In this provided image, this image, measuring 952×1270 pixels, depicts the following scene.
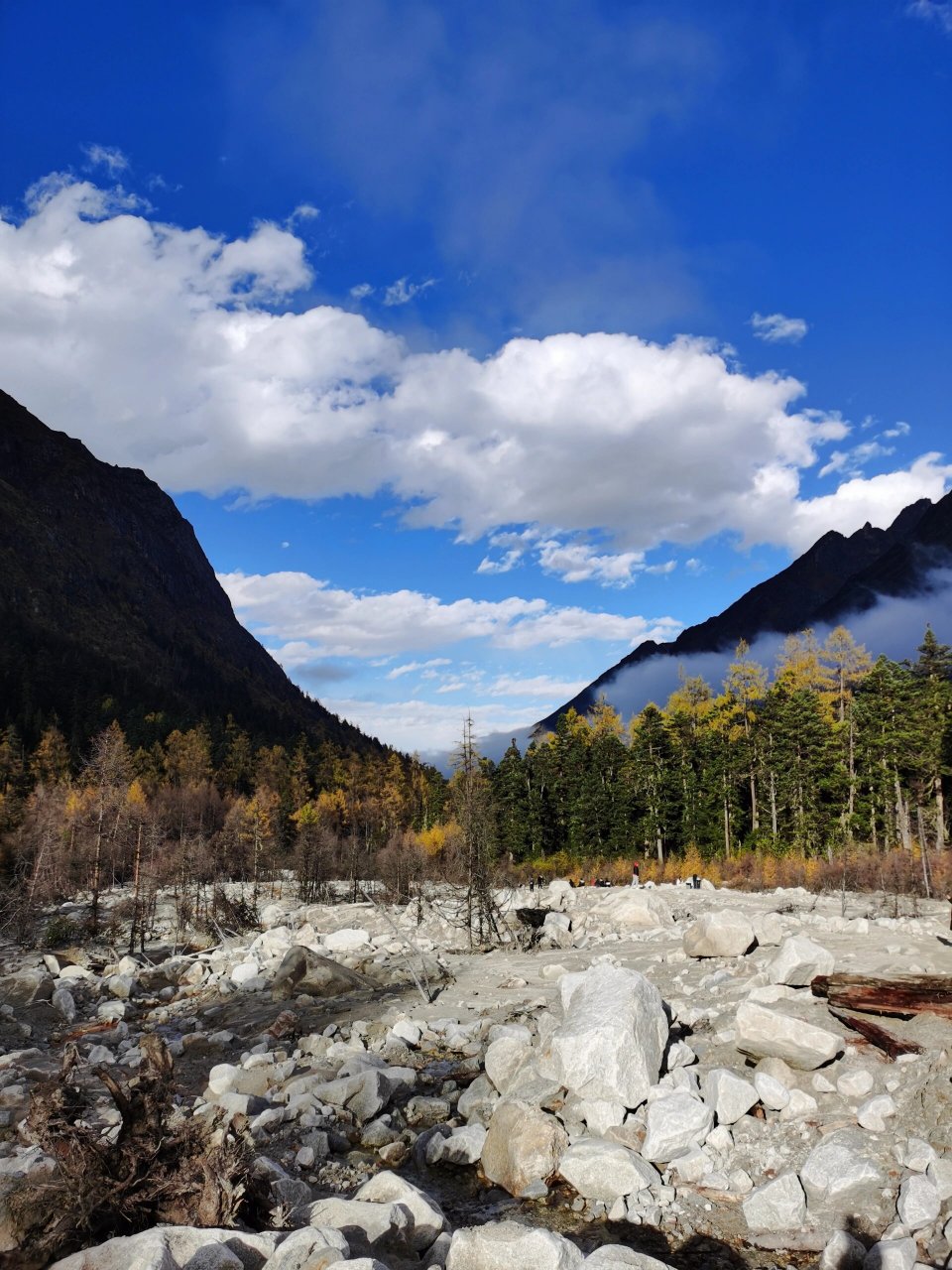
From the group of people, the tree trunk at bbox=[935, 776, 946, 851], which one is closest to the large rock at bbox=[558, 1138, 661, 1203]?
the group of people

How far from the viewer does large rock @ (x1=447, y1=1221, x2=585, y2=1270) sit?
511 centimetres

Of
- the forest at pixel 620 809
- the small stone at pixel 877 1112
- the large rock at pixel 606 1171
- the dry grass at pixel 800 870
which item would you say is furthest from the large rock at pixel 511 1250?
the dry grass at pixel 800 870

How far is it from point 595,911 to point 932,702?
2869 cm

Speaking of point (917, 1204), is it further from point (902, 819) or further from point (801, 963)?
point (902, 819)

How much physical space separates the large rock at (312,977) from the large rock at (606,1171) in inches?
431

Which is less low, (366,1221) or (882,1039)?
(882,1039)

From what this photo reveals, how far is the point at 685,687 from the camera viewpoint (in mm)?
64000

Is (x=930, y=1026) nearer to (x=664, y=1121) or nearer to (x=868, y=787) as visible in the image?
(x=664, y=1121)

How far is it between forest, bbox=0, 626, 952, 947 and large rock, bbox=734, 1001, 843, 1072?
46.5 feet

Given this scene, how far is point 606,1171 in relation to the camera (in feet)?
23.5

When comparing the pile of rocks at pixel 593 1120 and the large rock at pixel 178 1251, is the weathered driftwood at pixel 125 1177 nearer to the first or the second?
the pile of rocks at pixel 593 1120

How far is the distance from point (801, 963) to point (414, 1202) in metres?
6.55

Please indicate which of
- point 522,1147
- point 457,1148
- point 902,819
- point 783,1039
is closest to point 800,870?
point 902,819

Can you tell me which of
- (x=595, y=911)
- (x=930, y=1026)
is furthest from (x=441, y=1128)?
(x=595, y=911)
